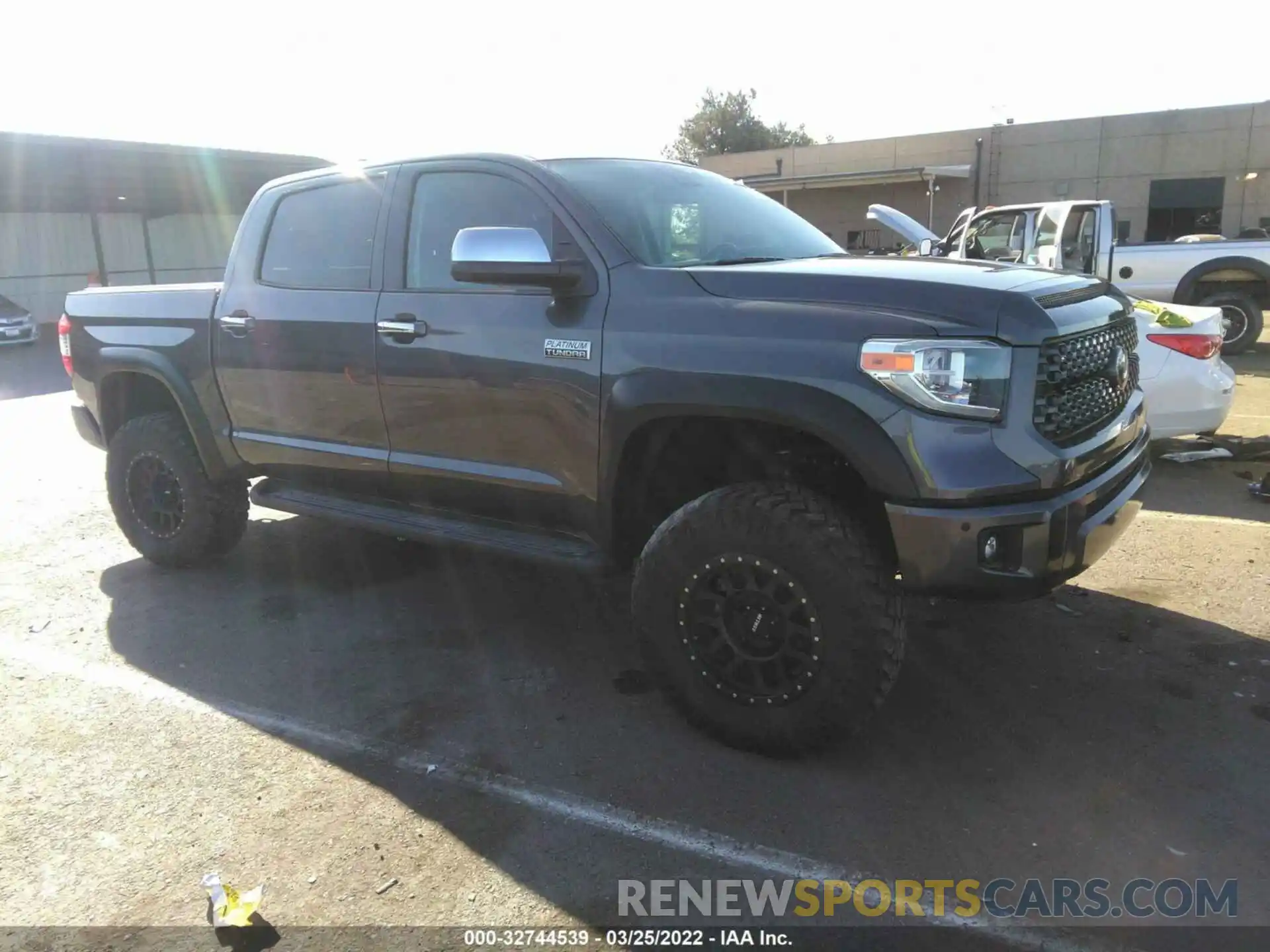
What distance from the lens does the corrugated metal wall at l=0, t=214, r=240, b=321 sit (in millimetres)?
25219

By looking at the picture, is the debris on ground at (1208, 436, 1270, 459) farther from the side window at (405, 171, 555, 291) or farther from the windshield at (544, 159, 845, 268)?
the side window at (405, 171, 555, 291)

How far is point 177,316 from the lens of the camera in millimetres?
4680

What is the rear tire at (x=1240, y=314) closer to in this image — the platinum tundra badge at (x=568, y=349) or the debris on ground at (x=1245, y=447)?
the debris on ground at (x=1245, y=447)

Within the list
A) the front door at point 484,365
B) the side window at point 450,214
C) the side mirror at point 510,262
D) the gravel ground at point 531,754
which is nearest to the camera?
the gravel ground at point 531,754

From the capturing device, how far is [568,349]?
329 centimetres

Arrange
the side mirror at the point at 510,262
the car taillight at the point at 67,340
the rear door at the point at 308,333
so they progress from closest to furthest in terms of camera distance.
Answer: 1. the side mirror at the point at 510,262
2. the rear door at the point at 308,333
3. the car taillight at the point at 67,340

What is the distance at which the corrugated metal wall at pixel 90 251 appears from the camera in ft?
82.7

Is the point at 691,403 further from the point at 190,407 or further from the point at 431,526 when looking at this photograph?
the point at 190,407

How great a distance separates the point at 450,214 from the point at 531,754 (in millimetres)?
2155

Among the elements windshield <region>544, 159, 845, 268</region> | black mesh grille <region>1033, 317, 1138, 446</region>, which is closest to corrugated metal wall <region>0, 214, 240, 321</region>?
windshield <region>544, 159, 845, 268</region>

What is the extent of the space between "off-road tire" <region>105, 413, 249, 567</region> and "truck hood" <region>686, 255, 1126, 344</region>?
120 inches

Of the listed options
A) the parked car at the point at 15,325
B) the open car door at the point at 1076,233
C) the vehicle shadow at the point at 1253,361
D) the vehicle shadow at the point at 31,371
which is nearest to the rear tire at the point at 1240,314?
the vehicle shadow at the point at 1253,361

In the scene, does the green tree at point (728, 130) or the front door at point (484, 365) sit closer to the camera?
the front door at point (484, 365)

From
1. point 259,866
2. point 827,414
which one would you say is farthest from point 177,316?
point 827,414
